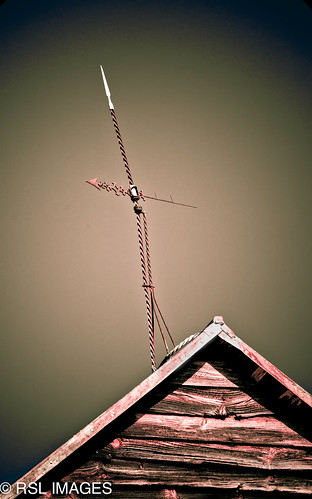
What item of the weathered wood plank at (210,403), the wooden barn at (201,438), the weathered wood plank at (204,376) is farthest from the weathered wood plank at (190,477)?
the weathered wood plank at (204,376)

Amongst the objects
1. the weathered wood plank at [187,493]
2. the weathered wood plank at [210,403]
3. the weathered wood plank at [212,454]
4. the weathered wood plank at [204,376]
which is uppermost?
the weathered wood plank at [204,376]

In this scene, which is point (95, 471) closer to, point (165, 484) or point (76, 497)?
point (76, 497)

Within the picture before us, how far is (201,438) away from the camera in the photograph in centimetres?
257

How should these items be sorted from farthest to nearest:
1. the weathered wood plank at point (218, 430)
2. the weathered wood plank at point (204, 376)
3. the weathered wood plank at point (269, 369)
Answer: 1. the weathered wood plank at point (204, 376)
2. the weathered wood plank at point (218, 430)
3. the weathered wood plank at point (269, 369)

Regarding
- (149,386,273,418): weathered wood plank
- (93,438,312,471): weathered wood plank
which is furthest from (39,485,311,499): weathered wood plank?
(149,386,273,418): weathered wood plank

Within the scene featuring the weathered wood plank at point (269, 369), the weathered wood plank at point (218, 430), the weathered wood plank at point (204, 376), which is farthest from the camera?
the weathered wood plank at point (204, 376)

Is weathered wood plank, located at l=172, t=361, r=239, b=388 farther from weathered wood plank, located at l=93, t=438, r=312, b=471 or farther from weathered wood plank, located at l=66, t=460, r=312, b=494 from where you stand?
weathered wood plank, located at l=66, t=460, r=312, b=494

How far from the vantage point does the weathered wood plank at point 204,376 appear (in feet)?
8.73

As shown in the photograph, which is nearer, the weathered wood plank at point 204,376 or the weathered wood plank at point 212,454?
the weathered wood plank at point 212,454

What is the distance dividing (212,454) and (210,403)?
0.40 metres

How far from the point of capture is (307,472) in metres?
2.51

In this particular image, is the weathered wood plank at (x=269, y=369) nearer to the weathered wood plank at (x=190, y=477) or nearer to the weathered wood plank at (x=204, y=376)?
the weathered wood plank at (x=204, y=376)

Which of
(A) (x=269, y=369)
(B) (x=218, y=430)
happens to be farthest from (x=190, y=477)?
(A) (x=269, y=369)

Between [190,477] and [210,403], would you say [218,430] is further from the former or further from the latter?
[190,477]
